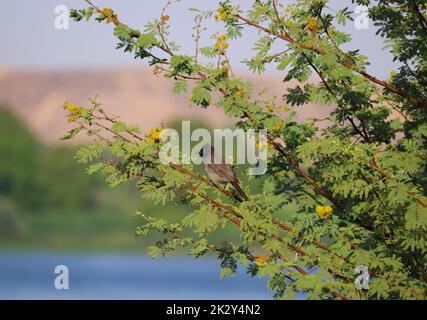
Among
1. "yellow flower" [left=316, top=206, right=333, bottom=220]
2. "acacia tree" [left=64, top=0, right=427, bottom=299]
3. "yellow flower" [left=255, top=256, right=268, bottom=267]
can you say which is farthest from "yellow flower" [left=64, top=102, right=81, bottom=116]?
"yellow flower" [left=316, top=206, right=333, bottom=220]

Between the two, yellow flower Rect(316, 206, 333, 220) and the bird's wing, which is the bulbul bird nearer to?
the bird's wing

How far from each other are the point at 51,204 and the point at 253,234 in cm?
8146

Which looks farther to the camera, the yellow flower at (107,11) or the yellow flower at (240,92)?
the yellow flower at (240,92)

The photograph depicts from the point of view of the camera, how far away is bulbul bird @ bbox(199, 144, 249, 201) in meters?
7.47

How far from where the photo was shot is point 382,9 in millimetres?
8086

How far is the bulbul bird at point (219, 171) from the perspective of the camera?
747 centimetres

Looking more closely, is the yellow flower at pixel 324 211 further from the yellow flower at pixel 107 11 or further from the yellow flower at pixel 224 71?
the yellow flower at pixel 107 11

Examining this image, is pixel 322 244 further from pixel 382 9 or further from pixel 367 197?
pixel 382 9

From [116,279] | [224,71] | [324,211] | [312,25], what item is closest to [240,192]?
[324,211]

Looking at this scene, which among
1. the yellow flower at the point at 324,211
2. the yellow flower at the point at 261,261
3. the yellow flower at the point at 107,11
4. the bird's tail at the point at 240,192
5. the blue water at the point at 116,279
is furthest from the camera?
the blue water at the point at 116,279

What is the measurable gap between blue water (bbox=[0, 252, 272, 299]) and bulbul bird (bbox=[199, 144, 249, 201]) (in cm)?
3354

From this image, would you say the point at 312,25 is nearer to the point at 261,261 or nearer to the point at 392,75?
the point at 392,75

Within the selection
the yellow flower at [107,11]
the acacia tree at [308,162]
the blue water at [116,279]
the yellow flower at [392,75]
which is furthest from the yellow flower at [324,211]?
the blue water at [116,279]

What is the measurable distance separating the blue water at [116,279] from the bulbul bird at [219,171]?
33.5m
